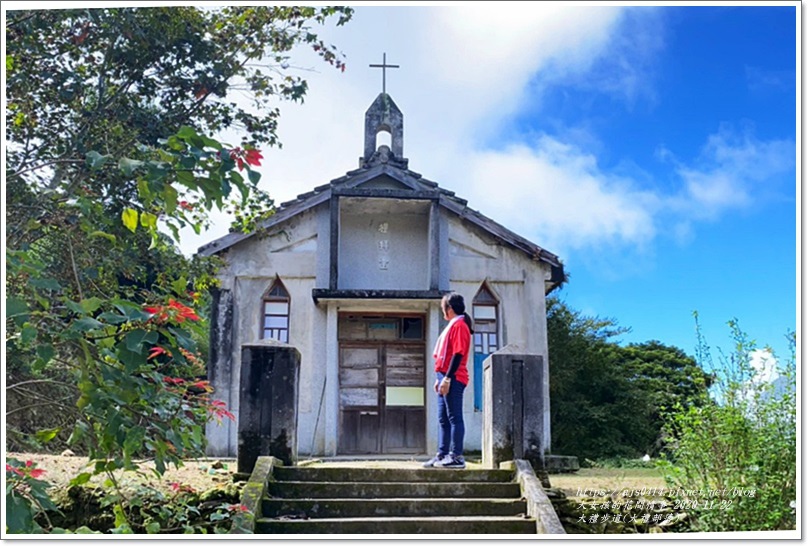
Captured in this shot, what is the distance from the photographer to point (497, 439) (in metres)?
6.45

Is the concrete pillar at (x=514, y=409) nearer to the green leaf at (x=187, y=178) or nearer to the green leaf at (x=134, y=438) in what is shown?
the green leaf at (x=134, y=438)

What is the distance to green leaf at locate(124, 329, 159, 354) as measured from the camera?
357cm

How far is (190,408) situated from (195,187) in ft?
4.14

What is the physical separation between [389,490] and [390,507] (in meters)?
0.22

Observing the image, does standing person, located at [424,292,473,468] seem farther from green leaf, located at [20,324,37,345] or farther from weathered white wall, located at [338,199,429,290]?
weathered white wall, located at [338,199,429,290]

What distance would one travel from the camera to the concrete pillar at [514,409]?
643cm

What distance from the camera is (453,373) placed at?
634cm

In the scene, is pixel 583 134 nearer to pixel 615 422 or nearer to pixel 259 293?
pixel 259 293

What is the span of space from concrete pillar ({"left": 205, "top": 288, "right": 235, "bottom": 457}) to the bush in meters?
5.19

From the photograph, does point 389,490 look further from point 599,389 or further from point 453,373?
point 599,389

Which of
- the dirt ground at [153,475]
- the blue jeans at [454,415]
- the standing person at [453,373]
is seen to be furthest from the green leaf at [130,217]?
the blue jeans at [454,415]

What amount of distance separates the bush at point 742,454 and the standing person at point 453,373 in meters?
1.53

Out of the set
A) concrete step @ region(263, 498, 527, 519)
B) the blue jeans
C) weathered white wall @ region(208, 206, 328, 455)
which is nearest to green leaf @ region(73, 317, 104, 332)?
concrete step @ region(263, 498, 527, 519)

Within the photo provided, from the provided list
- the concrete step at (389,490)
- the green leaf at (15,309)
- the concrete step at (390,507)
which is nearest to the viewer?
the green leaf at (15,309)
